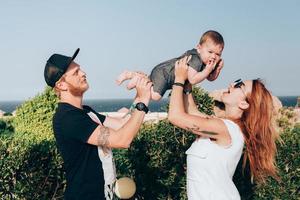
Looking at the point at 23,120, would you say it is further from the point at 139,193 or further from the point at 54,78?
the point at 54,78

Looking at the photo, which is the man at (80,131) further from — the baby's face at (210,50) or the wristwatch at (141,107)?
the baby's face at (210,50)

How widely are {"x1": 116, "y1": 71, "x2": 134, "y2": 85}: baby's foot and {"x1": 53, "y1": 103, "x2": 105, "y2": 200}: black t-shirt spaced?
27.9 inches

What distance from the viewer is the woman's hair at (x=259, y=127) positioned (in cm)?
412

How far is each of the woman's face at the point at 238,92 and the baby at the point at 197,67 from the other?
0.55 m

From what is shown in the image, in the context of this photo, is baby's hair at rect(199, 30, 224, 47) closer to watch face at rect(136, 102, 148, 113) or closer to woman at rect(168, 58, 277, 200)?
woman at rect(168, 58, 277, 200)

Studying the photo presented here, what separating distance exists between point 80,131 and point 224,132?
1194mm

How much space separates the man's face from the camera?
12.9 ft

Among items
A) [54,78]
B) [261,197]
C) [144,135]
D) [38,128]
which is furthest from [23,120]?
[54,78]

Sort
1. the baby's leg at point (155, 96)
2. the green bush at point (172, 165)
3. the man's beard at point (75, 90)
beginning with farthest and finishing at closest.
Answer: the green bush at point (172, 165) < the baby's leg at point (155, 96) < the man's beard at point (75, 90)

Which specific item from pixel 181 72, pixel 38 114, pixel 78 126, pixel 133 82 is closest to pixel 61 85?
pixel 78 126

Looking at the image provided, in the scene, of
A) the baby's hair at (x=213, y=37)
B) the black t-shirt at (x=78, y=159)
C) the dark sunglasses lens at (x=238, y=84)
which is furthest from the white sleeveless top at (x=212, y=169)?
the baby's hair at (x=213, y=37)

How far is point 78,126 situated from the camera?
11.8ft

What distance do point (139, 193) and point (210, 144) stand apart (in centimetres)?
280

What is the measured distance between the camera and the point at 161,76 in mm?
4738
